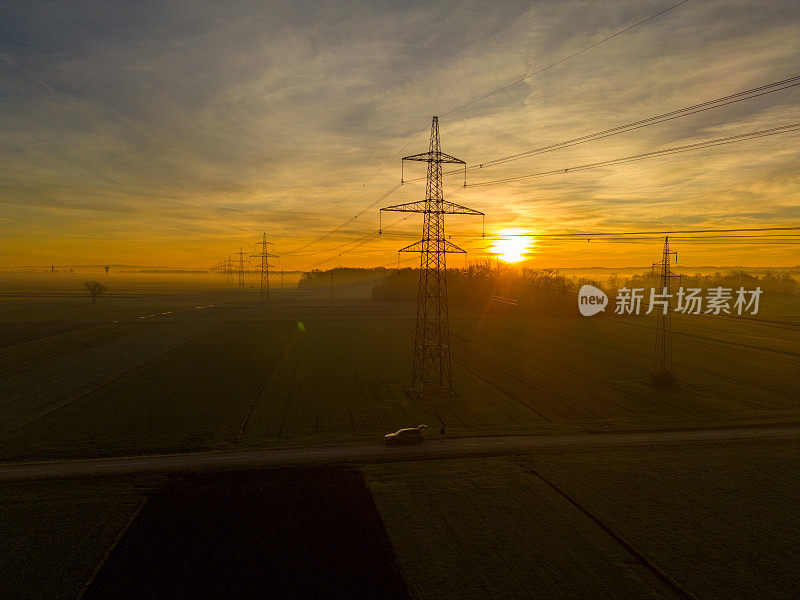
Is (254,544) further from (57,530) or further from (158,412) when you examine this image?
(158,412)

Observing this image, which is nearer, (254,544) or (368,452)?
(254,544)

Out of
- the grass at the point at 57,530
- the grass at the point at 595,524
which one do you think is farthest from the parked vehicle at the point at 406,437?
the grass at the point at 57,530

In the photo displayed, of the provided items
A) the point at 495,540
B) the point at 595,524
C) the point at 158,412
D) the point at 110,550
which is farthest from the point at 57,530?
the point at 595,524

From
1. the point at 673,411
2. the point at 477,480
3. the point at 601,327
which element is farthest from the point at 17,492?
the point at 601,327

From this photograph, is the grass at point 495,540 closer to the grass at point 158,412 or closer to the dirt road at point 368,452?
the dirt road at point 368,452

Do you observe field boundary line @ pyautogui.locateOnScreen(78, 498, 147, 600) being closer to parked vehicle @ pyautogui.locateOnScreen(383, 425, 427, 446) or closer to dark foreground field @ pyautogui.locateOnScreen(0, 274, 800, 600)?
dark foreground field @ pyautogui.locateOnScreen(0, 274, 800, 600)

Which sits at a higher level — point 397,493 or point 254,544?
point 397,493

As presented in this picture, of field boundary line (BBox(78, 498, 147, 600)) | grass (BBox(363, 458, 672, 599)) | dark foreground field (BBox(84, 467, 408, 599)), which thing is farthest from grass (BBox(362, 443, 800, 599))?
field boundary line (BBox(78, 498, 147, 600))
